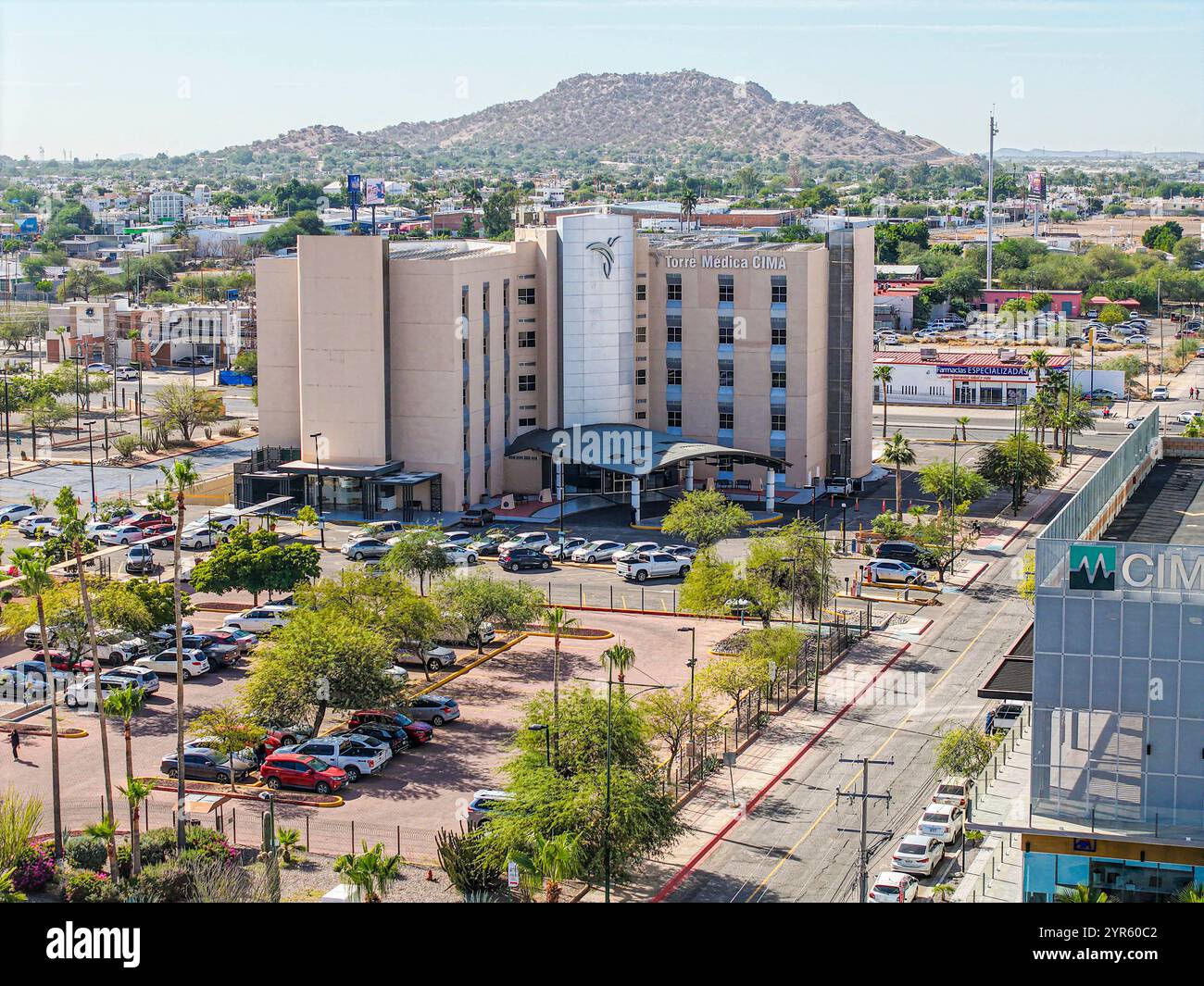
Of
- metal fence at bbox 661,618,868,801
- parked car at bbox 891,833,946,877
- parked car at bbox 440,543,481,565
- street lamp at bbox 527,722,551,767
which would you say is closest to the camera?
parked car at bbox 891,833,946,877

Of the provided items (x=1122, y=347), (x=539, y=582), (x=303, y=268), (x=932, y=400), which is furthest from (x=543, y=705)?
(x=1122, y=347)

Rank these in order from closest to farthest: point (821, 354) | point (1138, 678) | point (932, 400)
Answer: point (1138, 678) → point (821, 354) → point (932, 400)

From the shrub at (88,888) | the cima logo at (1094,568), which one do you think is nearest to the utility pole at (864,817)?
the cima logo at (1094,568)

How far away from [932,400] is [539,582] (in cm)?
6987

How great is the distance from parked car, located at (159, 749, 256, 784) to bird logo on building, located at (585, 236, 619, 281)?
51.3 meters

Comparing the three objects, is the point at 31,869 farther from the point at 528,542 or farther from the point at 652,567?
the point at 528,542

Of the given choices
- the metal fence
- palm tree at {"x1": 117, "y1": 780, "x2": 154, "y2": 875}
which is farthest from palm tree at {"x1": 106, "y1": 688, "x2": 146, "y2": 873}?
the metal fence

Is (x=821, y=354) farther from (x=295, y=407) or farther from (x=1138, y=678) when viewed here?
(x=1138, y=678)

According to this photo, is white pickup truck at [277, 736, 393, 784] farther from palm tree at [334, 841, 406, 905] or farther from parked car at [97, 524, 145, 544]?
parked car at [97, 524, 145, 544]

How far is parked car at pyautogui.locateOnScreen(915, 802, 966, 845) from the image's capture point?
1720 inches

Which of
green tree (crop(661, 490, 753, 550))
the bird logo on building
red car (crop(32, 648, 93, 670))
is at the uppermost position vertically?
the bird logo on building

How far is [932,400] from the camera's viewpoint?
136 metres

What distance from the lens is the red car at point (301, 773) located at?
48250 millimetres

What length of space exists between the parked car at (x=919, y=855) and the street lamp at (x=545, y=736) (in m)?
9.69
